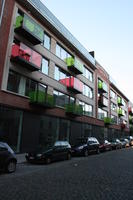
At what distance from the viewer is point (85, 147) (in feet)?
57.0

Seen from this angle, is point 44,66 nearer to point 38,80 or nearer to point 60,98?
point 38,80

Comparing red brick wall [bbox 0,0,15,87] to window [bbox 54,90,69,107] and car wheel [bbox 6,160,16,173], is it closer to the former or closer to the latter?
window [bbox 54,90,69,107]

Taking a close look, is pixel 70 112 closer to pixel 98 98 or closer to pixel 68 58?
pixel 68 58

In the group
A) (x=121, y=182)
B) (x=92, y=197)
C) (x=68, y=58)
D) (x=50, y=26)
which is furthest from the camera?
(x=68, y=58)

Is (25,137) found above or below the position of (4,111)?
below

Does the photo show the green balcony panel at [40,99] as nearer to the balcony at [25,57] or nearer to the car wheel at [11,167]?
the balcony at [25,57]

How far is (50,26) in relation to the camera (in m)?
21.4

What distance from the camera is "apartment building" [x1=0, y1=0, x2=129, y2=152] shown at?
619 inches

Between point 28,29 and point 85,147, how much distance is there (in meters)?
12.4

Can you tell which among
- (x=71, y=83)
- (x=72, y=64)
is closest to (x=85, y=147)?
(x=71, y=83)

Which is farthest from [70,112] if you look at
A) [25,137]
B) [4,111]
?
[4,111]

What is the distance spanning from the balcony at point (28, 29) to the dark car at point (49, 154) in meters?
Result: 10.5

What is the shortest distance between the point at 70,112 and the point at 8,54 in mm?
10481

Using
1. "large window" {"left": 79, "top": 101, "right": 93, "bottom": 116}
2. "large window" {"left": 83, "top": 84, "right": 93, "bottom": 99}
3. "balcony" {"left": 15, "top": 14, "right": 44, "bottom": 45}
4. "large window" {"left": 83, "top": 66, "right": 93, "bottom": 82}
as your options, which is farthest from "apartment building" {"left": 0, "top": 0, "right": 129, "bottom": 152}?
"large window" {"left": 83, "top": 66, "right": 93, "bottom": 82}
